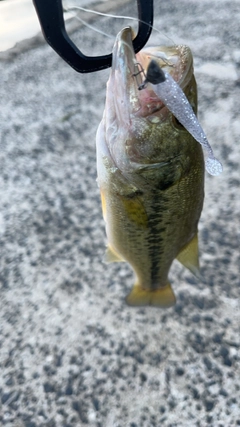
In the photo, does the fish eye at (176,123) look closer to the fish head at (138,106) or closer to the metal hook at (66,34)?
the fish head at (138,106)

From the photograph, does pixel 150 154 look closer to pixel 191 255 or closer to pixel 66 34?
pixel 66 34

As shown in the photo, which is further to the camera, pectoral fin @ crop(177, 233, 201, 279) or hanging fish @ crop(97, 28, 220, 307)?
→ pectoral fin @ crop(177, 233, 201, 279)

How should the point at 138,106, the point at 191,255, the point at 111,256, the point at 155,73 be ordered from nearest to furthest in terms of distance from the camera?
the point at 155,73 < the point at 138,106 < the point at 191,255 < the point at 111,256

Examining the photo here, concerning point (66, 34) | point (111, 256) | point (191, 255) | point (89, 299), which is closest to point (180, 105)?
point (66, 34)

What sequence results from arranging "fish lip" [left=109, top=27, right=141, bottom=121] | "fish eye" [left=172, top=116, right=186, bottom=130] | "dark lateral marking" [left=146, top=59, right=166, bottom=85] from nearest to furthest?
"dark lateral marking" [left=146, top=59, right=166, bottom=85], "fish lip" [left=109, top=27, right=141, bottom=121], "fish eye" [left=172, top=116, right=186, bottom=130]

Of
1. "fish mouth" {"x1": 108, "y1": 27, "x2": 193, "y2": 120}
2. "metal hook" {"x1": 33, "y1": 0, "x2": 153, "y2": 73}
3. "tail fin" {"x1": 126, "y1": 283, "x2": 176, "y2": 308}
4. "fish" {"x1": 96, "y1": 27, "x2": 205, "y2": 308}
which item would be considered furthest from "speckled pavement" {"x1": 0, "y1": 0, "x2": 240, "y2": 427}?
"metal hook" {"x1": 33, "y1": 0, "x2": 153, "y2": 73}

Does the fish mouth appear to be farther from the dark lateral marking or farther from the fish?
the dark lateral marking

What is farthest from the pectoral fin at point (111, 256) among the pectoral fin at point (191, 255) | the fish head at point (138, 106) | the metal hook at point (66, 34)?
the metal hook at point (66, 34)
